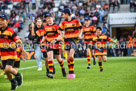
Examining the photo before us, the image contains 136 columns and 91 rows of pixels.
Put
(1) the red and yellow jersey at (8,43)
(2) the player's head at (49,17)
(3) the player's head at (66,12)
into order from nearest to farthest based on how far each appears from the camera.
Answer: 1. (1) the red and yellow jersey at (8,43)
2. (3) the player's head at (66,12)
3. (2) the player's head at (49,17)

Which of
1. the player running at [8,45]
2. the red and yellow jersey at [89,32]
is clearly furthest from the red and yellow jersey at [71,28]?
the red and yellow jersey at [89,32]

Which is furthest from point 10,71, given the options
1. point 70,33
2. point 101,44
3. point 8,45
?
point 101,44

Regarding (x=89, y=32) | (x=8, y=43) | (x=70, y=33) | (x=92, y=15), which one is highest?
(x=8, y=43)

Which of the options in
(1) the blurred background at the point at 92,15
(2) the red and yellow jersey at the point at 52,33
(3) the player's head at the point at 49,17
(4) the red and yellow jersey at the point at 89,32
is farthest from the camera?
(1) the blurred background at the point at 92,15

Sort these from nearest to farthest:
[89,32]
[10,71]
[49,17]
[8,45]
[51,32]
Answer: [10,71]
[8,45]
[49,17]
[51,32]
[89,32]

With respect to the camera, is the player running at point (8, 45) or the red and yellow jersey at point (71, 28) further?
the red and yellow jersey at point (71, 28)

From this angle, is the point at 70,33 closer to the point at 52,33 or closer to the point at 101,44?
the point at 52,33

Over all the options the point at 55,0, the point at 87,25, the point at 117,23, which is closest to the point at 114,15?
the point at 117,23

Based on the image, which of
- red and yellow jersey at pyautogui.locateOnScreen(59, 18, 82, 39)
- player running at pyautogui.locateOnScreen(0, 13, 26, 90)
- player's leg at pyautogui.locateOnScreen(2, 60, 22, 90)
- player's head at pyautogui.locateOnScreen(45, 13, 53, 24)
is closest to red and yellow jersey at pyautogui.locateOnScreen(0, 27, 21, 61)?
player running at pyautogui.locateOnScreen(0, 13, 26, 90)

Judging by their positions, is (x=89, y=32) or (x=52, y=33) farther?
(x=89, y=32)

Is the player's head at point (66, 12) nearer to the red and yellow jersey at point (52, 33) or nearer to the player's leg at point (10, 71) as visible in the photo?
the red and yellow jersey at point (52, 33)

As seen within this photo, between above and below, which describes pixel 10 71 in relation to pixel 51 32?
above

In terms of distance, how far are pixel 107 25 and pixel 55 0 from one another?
9.97m

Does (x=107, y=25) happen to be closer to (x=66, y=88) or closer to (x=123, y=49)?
(x=123, y=49)
